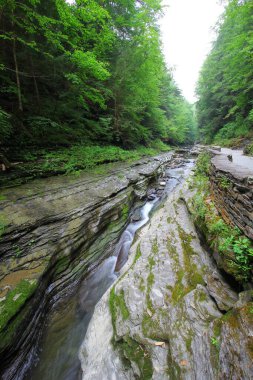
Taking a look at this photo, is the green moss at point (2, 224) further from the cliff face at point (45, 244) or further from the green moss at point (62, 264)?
the green moss at point (62, 264)

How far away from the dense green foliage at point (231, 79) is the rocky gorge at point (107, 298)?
35.8ft

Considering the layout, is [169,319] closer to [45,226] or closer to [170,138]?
[45,226]

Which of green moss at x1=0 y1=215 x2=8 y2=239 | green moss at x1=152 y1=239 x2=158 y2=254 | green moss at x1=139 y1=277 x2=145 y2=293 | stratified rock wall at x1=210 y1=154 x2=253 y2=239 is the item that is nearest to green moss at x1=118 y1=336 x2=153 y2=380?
green moss at x1=139 y1=277 x2=145 y2=293

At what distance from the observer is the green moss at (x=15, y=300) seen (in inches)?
91.1

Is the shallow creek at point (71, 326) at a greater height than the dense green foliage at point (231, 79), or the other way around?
the dense green foliage at point (231, 79)

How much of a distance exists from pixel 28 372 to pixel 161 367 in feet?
6.94

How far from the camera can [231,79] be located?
13.4 meters

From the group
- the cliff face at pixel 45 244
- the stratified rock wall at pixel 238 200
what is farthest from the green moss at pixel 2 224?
the stratified rock wall at pixel 238 200

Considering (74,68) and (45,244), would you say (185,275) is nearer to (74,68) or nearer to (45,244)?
(45,244)

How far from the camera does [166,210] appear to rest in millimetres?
6273

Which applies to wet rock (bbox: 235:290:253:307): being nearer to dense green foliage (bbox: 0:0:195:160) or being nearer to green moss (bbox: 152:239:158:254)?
green moss (bbox: 152:239:158:254)

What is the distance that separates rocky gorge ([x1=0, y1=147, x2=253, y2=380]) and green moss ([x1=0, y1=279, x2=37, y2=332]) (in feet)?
0.04

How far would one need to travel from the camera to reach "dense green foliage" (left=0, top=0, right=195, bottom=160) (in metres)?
5.96

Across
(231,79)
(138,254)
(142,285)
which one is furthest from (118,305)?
(231,79)
